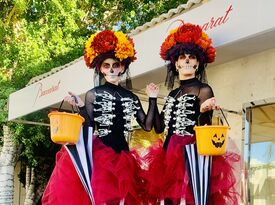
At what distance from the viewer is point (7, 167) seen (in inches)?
344

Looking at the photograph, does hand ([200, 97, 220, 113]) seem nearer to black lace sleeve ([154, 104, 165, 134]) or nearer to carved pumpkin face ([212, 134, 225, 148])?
carved pumpkin face ([212, 134, 225, 148])

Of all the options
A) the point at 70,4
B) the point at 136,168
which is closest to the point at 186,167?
the point at 136,168

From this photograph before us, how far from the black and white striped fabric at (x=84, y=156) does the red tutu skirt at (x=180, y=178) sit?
398 mm

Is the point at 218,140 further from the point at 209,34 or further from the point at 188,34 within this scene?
the point at 209,34

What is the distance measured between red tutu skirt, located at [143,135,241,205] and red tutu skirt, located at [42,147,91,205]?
449 mm

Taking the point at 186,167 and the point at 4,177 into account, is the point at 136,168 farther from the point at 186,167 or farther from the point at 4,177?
the point at 4,177

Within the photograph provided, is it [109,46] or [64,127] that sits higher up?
[109,46]

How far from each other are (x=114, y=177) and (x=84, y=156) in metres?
0.24

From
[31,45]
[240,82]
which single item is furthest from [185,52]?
[31,45]

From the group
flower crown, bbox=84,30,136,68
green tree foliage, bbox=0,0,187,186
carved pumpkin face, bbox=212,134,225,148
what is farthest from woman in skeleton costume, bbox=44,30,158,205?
green tree foliage, bbox=0,0,187,186

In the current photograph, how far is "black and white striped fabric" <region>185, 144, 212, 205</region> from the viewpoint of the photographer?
3.39 meters

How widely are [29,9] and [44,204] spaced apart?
6.14 meters

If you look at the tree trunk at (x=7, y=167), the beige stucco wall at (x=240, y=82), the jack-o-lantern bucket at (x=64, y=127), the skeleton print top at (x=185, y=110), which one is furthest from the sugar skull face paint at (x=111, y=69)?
the tree trunk at (x=7, y=167)

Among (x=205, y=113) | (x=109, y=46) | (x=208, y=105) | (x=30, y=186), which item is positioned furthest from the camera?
(x=30, y=186)
